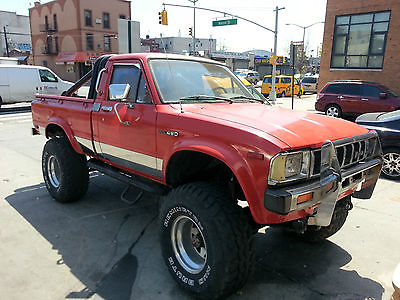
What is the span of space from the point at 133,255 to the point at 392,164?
5175mm

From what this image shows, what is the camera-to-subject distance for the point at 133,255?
11.7ft

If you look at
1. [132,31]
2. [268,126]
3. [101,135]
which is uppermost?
[132,31]

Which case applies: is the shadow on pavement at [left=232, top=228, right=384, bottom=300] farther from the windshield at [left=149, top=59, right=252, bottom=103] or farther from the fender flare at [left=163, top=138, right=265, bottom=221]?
the windshield at [left=149, top=59, right=252, bottom=103]

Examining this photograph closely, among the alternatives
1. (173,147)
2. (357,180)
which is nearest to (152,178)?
(173,147)

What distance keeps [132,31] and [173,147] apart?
815 centimetres

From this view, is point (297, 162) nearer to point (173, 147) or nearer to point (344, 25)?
point (173, 147)

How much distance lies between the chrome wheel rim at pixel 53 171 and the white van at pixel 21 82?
480 inches

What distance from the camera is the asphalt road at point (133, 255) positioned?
2984 mm

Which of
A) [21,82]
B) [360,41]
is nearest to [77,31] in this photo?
[21,82]

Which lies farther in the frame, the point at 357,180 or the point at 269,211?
the point at 357,180

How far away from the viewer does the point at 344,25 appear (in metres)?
19.2

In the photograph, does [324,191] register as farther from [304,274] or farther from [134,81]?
[134,81]

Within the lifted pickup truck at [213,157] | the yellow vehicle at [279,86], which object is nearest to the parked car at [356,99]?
the lifted pickup truck at [213,157]

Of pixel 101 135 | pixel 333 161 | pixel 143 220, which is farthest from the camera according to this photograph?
pixel 143 220
